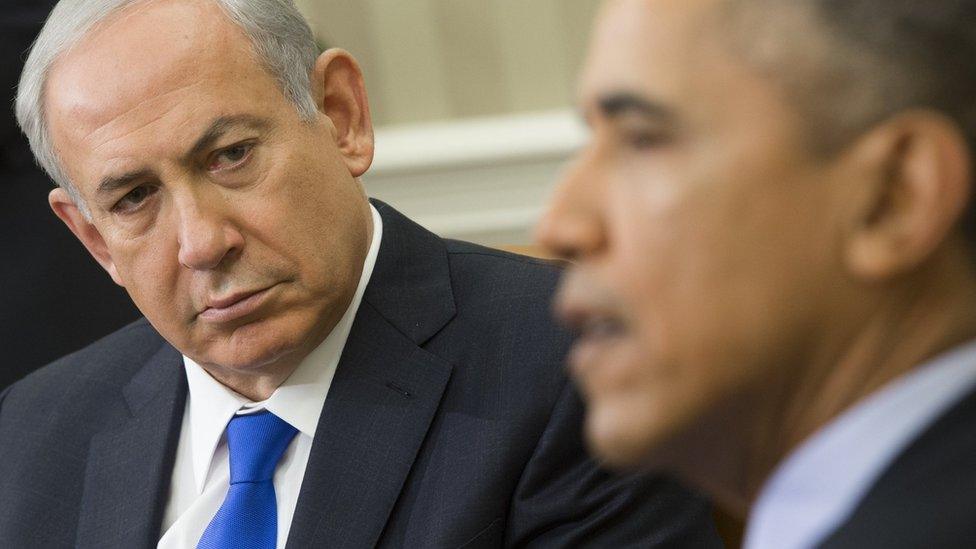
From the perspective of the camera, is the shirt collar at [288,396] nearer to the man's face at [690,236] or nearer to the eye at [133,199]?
the eye at [133,199]

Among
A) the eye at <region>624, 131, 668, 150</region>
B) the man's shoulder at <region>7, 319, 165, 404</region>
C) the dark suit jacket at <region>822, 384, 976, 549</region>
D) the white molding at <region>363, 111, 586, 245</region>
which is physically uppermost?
the eye at <region>624, 131, 668, 150</region>

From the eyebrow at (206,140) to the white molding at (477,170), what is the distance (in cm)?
192

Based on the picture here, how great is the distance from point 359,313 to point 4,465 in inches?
24.3

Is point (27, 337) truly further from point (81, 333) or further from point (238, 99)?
point (238, 99)

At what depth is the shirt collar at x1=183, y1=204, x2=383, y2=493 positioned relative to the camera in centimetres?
188

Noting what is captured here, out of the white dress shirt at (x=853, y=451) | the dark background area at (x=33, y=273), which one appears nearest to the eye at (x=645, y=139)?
the white dress shirt at (x=853, y=451)

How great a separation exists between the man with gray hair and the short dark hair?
0.91 meters

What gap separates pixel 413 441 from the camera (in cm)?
181

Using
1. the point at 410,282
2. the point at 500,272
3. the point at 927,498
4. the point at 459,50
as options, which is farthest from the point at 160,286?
the point at 459,50

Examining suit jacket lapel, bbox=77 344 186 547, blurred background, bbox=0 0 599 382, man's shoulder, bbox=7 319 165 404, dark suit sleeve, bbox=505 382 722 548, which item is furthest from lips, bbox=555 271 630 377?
blurred background, bbox=0 0 599 382

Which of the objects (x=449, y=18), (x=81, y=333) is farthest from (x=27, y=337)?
(x=449, y=18)

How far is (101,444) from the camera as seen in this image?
2053 mm

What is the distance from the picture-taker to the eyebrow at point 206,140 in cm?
174

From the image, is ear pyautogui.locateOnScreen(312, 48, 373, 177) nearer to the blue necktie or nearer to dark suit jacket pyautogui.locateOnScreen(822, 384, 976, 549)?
the blue necktie
